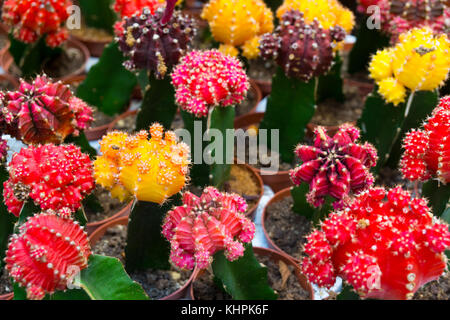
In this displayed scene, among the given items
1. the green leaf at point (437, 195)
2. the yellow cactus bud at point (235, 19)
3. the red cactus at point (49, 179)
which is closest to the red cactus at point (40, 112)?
the red cactus at point (49, 179)

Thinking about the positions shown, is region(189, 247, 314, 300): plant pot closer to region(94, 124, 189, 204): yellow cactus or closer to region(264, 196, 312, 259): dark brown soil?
region(264, 196, 312, 259): dark brown soil

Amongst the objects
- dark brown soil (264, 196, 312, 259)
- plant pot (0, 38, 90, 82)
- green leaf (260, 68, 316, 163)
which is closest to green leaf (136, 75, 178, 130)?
green leaf (260, 68, 316, 163)

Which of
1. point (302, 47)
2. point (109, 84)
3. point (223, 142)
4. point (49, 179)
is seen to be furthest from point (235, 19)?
point (49, 179)

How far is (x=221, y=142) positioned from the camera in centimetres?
169

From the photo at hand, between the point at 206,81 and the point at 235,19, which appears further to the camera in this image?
the point at 235,19

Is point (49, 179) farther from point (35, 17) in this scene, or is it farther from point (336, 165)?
point (35, 17)

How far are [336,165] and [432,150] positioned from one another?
26 centimetres

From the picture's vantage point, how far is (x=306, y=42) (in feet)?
5.92

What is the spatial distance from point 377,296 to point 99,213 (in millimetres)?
1174

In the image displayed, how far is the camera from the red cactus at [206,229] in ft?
3.70

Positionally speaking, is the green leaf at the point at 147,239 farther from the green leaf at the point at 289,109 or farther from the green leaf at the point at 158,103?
the green leaf at the point at 289,109

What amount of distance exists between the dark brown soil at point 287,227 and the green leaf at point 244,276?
1.22ft
